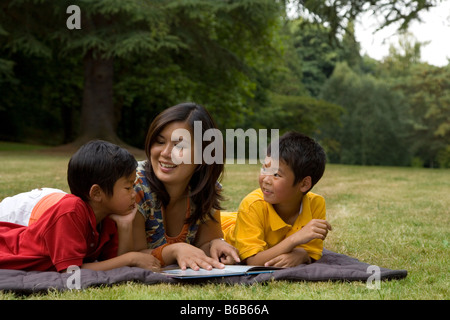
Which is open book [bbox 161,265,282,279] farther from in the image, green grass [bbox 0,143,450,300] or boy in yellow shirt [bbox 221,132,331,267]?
boy in yellow shirt [bbox 221,132,331,267]

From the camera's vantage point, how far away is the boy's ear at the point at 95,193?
2.99 m

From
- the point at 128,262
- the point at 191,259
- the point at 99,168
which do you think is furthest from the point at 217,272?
the point at 99,168

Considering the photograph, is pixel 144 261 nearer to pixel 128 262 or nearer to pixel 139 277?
pixel 128 262

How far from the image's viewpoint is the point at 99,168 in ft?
9.80

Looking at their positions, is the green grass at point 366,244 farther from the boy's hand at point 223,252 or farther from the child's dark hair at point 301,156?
the child's dark hair at point 301,156

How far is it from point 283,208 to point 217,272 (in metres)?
0.80

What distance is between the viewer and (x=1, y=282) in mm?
2633

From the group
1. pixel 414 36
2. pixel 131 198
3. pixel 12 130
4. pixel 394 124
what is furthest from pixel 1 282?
pixel 414 36

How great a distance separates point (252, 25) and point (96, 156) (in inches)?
655

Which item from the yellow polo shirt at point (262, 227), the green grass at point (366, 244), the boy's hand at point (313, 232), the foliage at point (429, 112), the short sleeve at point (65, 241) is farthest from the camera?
the foliage at point (429, 112)

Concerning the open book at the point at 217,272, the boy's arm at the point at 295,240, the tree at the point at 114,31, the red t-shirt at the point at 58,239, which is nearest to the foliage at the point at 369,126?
the tree at the point at 114,31

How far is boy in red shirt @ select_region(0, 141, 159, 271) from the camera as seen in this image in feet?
9.29

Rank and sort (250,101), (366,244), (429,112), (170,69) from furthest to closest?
(429,112) < (250,101) < (170,69) < (366,244)
